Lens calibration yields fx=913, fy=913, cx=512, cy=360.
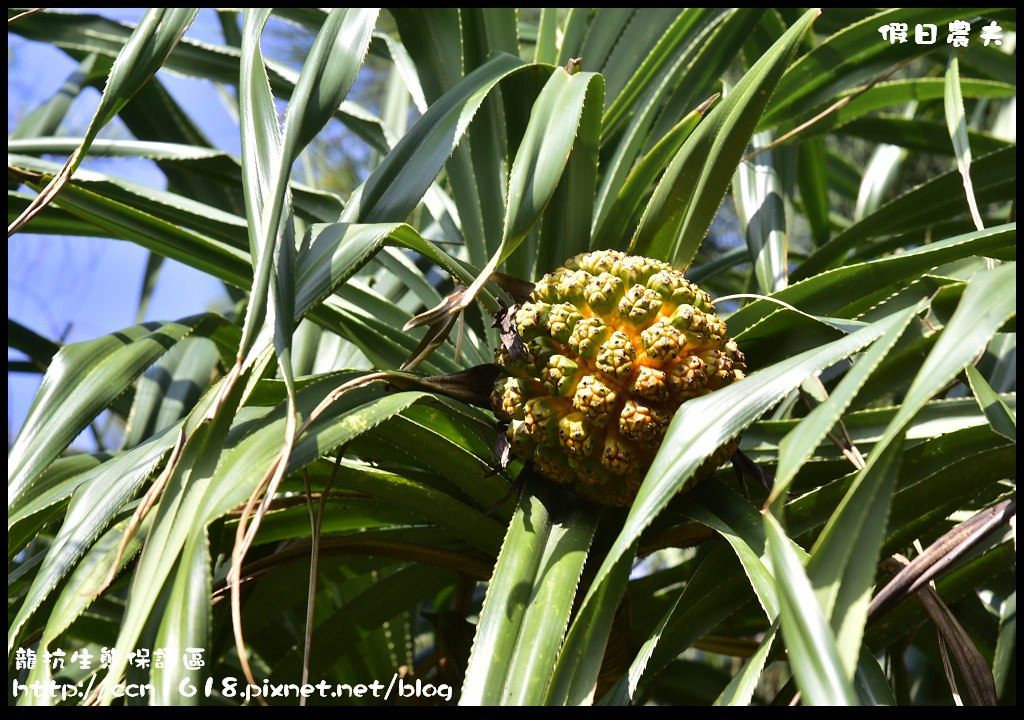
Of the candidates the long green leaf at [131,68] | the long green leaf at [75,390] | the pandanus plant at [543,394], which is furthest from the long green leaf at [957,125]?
the long green leaf at [75,390]

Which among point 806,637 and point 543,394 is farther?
point 543,394

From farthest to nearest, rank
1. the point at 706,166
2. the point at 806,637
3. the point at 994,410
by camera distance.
A: the point at 706,166 < the point at 994,410 < the point at 806,637

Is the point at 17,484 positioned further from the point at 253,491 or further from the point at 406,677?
the point at 406,677

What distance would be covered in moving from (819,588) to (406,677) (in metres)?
0.80

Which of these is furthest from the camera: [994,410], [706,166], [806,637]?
[706,166]

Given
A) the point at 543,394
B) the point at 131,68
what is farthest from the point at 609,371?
the point at 131,68

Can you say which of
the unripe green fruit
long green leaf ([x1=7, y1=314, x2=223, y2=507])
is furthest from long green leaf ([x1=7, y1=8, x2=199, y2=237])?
the unripe green fruit

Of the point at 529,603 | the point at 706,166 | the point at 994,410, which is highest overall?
the point at 706,166

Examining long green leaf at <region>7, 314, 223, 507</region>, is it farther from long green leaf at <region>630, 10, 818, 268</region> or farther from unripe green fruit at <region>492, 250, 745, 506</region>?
long green leaf at <region>630, 10, 818, 268</region>

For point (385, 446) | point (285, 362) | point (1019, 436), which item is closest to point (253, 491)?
point (285, 362)

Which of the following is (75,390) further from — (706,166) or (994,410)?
(994,410)

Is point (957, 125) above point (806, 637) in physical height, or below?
above

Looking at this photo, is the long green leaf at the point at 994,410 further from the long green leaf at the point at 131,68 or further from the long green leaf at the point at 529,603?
the long green leaf at the point at 131,68

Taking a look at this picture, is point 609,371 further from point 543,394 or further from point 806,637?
point 806,637
